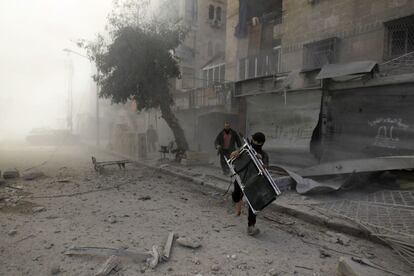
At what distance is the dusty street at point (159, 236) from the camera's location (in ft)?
12.1

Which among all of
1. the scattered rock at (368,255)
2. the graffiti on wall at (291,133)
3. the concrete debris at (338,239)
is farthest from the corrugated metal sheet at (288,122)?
the scattered rock at (368,255)

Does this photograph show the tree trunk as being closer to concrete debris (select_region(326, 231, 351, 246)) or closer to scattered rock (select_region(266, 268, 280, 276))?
concrete debris (select_region(326, 231, 351, 246))

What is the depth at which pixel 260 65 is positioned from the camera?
15.4 m

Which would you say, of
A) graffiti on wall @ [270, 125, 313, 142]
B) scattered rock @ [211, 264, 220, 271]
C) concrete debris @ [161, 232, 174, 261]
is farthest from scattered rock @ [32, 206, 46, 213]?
graffiti on wall @ [270, 125, 313, 142]

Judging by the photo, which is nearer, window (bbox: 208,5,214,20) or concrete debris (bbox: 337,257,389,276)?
concrete debris (bbox: 337,257,389,276)

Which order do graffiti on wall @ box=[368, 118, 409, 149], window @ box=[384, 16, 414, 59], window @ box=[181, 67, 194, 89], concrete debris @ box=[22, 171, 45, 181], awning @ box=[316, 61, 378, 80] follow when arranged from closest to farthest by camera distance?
1. graffiti on wall @ box=[368, 118, 409, 149]
2. awning @ box=[316, 61, 378, 80]
3. window @ box=[384, 16, 414, 59]
4. concrete debris @ box=[22, 171, 45, 181]
5. window @ box=[181, 67, 194, 89]

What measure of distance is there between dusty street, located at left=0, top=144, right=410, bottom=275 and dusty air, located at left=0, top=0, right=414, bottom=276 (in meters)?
0.03

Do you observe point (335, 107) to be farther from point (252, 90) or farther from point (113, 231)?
point (113, 231)

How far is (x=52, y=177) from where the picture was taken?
10.2 metres

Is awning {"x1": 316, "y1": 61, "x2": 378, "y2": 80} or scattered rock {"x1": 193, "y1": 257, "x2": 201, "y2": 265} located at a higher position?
awning {"x1": 316, "y1": 61, "x2": 378, "y2": 80}

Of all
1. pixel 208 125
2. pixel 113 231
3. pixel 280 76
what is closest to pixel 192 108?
pixel 208 125

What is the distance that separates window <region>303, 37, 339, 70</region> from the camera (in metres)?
11.2

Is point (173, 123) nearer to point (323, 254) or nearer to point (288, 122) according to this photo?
point (288, 122)

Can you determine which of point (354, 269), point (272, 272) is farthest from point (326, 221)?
point (272, 272)
